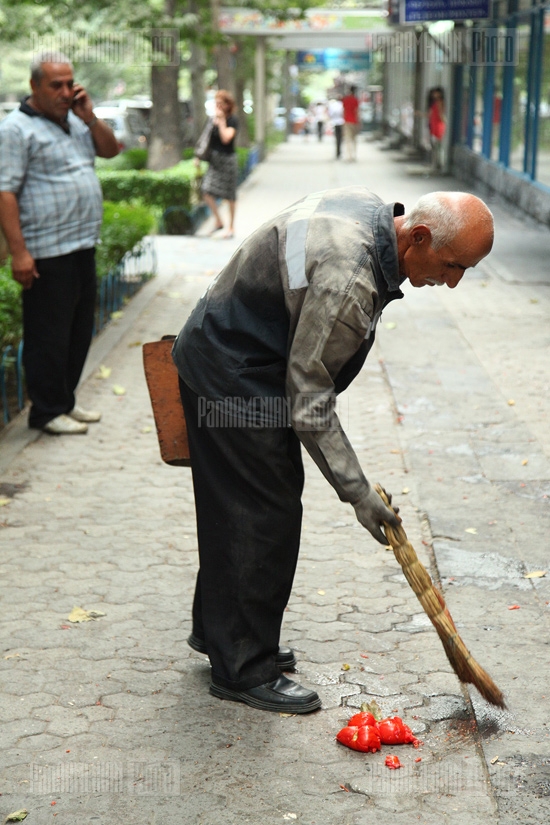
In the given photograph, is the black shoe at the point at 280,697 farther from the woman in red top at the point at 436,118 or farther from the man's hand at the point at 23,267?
the woman in red top at the point at 436,118

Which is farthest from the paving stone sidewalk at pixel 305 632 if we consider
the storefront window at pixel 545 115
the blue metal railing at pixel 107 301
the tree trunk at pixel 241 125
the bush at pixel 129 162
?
the tree trunk at pixel 241 125

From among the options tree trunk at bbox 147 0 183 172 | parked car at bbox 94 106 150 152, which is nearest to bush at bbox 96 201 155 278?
tree trunk at bbox 147 0 183 172

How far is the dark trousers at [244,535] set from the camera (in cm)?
310

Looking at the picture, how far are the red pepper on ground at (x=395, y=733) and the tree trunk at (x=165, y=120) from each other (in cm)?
1549

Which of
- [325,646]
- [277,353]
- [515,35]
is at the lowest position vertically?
[325,646]

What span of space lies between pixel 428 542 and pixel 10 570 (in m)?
1.89

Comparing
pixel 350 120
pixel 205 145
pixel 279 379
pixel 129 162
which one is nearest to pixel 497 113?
pixel 205 145

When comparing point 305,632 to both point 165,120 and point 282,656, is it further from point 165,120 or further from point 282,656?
point 165,120

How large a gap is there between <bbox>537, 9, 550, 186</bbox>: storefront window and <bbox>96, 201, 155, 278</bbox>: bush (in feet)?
20.7

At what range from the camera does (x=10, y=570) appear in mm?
4359

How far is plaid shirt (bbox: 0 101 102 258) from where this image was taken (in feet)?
17.6

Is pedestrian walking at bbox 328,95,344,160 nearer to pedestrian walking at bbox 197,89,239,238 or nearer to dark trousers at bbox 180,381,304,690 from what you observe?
pedestrian walking at bbox 197,89,239,238

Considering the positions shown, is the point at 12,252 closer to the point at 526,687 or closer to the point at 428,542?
the point at 428,542

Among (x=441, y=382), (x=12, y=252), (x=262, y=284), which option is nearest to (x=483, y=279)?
(x=441, y=382)
